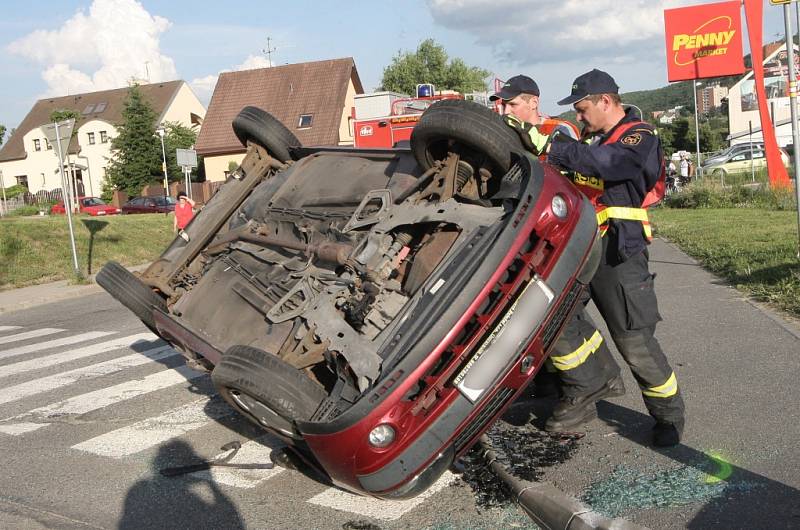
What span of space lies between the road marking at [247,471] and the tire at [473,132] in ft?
6.68

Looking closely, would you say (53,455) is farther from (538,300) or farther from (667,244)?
(667,244)

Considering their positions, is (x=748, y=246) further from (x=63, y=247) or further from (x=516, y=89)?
(x=63, y=247)

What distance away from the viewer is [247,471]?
4.27 meters

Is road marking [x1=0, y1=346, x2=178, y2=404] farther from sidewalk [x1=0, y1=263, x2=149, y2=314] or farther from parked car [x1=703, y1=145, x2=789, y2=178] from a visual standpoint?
parked car [x1=703, y1=145, x2=789, y2=178]

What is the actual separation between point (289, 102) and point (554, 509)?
44341 mm

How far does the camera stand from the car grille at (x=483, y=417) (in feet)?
10.9

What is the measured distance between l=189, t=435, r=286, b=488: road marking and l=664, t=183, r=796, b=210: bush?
1604cm

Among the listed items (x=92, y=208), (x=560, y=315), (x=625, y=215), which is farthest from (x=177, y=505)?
(x=92, y=208)

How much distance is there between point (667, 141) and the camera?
54.5 m

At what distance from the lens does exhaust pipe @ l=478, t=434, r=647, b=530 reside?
3041 millimetres

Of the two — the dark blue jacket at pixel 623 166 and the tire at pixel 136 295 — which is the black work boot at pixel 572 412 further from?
the tire at pixel 136 295

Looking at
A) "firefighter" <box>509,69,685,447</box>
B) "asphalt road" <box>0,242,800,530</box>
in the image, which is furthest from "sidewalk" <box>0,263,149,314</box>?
"firefighter" <box>509,69,685,447</box>

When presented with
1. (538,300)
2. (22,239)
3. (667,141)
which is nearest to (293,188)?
(538,300)

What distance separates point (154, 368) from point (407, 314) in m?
4.28
